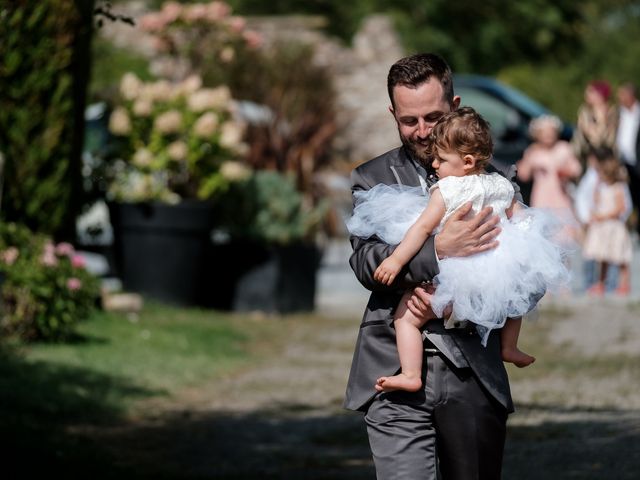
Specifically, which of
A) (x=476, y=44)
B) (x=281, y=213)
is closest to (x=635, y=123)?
(x=281, y=213)

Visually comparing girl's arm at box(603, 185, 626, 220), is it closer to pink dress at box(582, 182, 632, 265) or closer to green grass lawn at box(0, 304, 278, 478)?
pink dress at box(582, 182, 632, 265)

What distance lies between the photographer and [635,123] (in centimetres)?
1908

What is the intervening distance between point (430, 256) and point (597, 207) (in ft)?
36.9

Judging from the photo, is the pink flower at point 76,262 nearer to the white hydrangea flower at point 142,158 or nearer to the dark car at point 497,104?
the white hydrangea flower at point 142,158

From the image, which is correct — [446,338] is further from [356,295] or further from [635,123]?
[635,123]

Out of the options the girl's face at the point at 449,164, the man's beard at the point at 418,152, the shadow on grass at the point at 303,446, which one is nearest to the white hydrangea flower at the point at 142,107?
the shadow on grass at the point at 303,446

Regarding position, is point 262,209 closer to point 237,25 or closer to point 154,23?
point 237,25

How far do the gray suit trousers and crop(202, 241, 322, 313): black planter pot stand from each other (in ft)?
30.7

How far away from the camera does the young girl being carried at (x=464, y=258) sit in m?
4.33

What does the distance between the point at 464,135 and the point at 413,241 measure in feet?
1.19

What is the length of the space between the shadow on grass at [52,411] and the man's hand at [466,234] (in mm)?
3006

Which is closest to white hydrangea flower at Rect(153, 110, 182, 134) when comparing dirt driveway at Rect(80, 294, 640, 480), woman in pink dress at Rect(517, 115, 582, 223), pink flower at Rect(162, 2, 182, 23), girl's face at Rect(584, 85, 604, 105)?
dirt driveway at Rect(80, 294, 640, 480)

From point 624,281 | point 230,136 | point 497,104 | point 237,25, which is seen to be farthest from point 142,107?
point 497,104

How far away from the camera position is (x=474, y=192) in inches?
172
